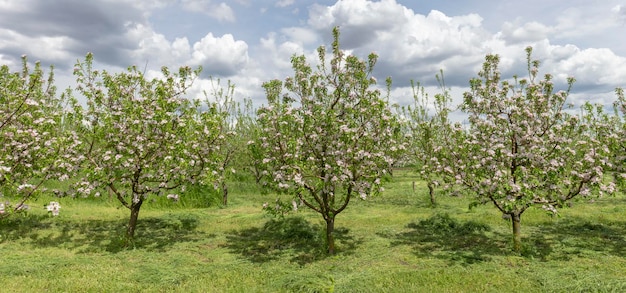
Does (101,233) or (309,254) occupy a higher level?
(101,233)

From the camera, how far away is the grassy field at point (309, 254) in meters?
11.1

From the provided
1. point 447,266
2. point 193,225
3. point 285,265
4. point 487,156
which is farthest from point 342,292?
point 193,225

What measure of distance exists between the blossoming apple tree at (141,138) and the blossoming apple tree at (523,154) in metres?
10.7

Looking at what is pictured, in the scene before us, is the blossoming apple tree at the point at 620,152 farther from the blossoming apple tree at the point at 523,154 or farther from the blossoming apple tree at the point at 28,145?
the blossoming apple tree at the point at 28,145

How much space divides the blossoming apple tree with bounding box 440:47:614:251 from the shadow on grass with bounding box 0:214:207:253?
12.6m

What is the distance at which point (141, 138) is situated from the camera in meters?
15.0

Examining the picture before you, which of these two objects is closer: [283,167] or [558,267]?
[558,267]

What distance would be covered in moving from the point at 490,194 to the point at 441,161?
2.48 meters

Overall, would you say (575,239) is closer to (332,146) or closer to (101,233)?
(332,146)

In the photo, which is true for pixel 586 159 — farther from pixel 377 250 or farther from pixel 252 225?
pixel 252 225

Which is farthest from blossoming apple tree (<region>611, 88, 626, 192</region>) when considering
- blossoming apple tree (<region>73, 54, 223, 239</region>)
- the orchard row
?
blossoming apple tree (<region>73, 54, 223, 239</region>)

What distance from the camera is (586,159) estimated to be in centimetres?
1270

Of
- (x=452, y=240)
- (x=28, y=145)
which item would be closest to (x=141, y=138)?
(x=28, y=145)

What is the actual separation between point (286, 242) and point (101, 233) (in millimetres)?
9303
